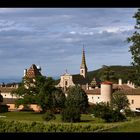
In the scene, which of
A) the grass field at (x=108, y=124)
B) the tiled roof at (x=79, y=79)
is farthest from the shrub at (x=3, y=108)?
the tiled roof at (x=79, y=79)

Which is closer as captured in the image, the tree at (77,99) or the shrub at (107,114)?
the shrub at (107,114)

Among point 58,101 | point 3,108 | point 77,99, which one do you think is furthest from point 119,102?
point 3,108

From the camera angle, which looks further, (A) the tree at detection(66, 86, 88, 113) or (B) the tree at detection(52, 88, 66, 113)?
(B) the tree at detection(52, 88, 66, 113)

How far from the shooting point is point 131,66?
15.5 m

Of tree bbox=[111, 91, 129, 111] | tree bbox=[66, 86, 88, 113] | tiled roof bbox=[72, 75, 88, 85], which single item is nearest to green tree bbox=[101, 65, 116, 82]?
tiled roof bbox=[72, 75, 88, 85]

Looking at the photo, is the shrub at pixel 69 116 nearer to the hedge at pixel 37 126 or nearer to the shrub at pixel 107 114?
the shrub at pixel 107 114

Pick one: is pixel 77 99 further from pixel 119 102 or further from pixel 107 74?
pixel 107 74

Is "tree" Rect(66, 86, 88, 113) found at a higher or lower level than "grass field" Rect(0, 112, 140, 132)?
higher

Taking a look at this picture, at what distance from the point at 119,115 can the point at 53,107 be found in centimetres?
1160
